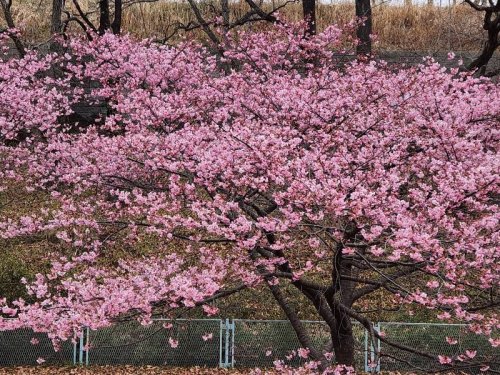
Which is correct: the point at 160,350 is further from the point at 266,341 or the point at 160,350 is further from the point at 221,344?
the point at 266,341

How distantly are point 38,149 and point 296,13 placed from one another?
1472cm

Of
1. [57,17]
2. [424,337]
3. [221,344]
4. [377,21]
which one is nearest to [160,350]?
[221,344]

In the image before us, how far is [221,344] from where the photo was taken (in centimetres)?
1314

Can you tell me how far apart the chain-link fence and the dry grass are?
14503 mm

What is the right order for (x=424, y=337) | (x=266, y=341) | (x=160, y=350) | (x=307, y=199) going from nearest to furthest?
(x=307, y=199), (x=424, y=337), (x=266, y=341), (x=160, y=350)

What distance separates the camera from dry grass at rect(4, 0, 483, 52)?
2552 cm

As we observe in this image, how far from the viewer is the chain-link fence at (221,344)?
12.9 m

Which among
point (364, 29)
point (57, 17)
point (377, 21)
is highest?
point (377, 21)

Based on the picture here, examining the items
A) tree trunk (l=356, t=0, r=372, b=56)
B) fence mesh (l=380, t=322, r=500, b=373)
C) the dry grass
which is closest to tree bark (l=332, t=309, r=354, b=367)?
fence mesh (l=380, t=322, r=500, b=373)

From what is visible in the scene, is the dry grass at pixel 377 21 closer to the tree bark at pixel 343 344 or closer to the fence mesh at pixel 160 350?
the fence mesh at pixel 160 350

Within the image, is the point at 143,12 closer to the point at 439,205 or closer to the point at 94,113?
the point at 94,113

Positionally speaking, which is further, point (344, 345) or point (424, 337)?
point (424, 337)

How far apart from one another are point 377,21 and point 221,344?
56.7ft

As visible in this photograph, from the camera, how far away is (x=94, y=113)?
22.8m
